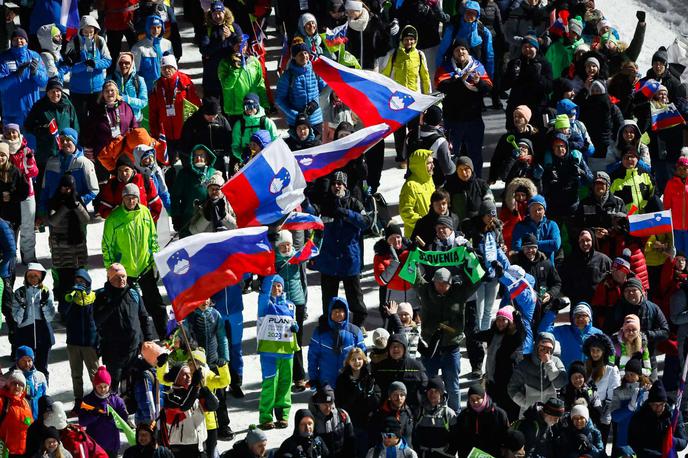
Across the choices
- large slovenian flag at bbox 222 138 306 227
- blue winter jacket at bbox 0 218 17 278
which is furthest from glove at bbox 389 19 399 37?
large slovenian flag at bbox 222 138 306 227

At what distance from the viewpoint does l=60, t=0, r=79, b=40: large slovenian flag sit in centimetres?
2694

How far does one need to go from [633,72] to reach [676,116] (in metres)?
1.05

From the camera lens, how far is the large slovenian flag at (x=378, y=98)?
21547 mm

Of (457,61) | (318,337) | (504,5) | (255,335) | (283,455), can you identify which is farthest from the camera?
(504,5)

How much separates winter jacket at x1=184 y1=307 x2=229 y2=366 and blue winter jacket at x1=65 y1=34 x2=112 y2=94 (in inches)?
207

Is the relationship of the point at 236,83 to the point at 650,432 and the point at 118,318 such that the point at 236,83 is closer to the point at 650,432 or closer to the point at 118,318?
the point at 118,318

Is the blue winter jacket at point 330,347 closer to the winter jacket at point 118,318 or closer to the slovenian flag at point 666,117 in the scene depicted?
the winter jacket at point 118,318

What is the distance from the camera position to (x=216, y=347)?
2109cm

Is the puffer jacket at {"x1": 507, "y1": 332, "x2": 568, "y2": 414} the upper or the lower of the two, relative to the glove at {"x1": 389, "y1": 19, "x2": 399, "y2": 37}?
lower

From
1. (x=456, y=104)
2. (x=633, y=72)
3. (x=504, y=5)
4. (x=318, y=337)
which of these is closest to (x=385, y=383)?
(x=318, y=337)

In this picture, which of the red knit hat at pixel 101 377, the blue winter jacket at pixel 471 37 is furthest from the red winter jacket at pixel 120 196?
the blue winter jacket at pixel 471 37

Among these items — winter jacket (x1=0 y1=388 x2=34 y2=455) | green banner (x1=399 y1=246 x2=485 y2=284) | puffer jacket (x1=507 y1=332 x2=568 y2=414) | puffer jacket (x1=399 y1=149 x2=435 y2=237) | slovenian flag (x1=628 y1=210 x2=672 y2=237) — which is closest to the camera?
winter jacket (x1=0 y1=388 x2=34 y2=455)

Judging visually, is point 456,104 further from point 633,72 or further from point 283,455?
point 283,455

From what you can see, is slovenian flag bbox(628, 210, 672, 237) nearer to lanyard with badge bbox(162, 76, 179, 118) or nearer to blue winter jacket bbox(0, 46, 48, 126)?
lanyard with badge bbox(162, 76, 179, 118)
